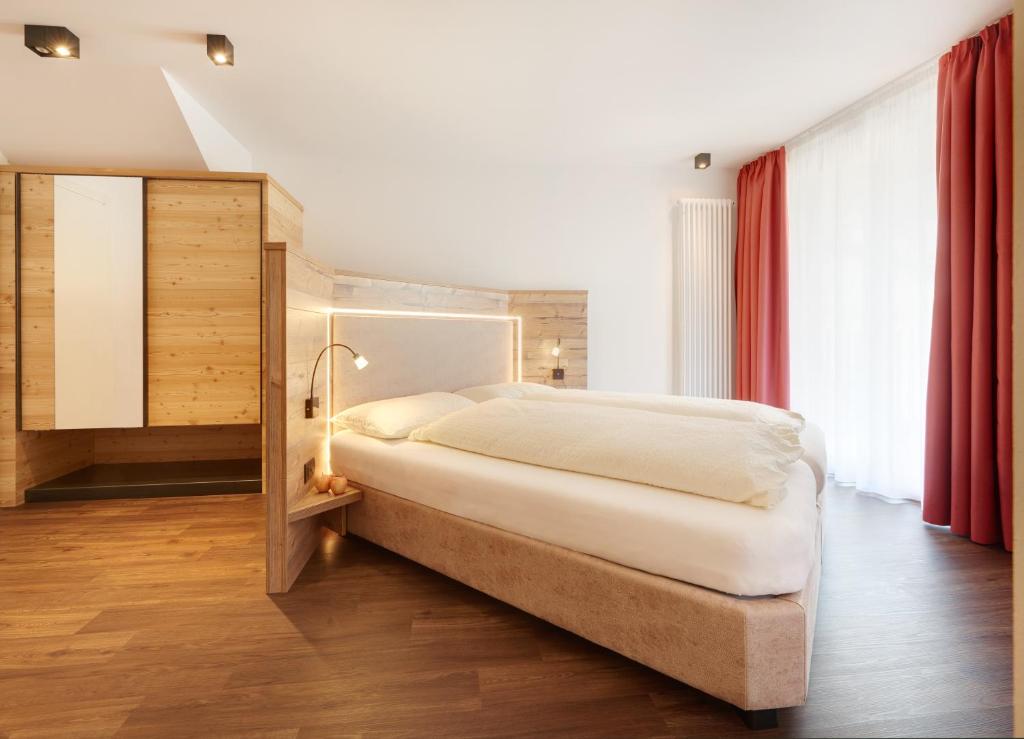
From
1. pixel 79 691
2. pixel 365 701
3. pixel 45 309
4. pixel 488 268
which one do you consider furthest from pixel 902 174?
pixel 45 309

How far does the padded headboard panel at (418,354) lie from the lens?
2674 millimetres

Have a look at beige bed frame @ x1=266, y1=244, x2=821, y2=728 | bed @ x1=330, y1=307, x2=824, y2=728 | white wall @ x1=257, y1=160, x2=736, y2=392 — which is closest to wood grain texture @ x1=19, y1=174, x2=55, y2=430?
white wall @ x1=257, y1=160, x2=736, y2=392

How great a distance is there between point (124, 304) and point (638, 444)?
3.27 m

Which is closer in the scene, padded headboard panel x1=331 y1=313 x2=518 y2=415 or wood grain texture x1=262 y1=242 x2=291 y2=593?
wood grain texture x1=262 y1=242 x2=291 y2=593

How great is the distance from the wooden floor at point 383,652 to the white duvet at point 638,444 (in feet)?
1.84

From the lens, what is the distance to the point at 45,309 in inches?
117

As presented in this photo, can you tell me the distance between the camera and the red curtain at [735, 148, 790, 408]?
147 inches

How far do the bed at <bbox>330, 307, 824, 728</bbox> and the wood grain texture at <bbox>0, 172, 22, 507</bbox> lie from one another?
2582 millimetres

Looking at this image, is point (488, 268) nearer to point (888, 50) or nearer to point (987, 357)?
point (888, 50)

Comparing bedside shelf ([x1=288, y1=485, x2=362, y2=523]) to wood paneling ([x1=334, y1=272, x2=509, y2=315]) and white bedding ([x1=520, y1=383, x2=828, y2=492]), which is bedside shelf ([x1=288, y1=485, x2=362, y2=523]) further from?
white bedding ([x1=520, y1=383, x2=828, y2=492])

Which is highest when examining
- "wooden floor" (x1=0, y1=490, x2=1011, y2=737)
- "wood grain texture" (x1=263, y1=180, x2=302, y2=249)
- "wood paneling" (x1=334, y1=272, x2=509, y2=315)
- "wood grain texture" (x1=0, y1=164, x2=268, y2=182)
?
"wood grain texture" (x1=0, y1=164, x2=268, y2=182)

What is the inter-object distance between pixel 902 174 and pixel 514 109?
7.81 feet

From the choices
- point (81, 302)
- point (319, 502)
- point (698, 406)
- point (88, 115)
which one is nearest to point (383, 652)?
point (319, 502)

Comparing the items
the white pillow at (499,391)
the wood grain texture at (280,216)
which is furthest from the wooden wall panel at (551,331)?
the wood grain texture at (280,216)
